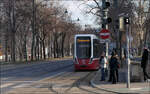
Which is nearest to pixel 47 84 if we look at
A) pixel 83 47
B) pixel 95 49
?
pixel 83 47

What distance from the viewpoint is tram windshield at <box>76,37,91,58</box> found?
3241 cm

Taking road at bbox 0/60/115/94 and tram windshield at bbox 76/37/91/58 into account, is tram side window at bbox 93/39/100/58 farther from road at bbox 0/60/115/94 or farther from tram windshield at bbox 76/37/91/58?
road at bbox 0/60/115/94

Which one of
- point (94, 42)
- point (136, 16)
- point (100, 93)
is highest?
point (136, 16)

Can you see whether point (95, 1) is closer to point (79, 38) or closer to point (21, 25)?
point (79, 38)

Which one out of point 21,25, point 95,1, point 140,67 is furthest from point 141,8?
point 140,67

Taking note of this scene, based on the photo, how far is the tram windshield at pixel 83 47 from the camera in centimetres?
3241

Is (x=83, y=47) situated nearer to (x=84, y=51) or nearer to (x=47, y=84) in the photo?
(x=84, y=51)

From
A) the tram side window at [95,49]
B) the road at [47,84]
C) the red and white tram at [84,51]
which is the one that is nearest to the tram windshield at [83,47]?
the red and white tram at [84,51]

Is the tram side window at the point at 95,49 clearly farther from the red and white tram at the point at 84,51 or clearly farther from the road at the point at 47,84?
the road at the point at 47,84

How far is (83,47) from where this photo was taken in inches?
1280

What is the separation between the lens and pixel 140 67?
21000 millimetres

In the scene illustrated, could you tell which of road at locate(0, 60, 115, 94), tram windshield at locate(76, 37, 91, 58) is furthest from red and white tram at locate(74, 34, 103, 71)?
road at locate(0, 60, 115, 94)

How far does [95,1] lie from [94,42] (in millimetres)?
19750

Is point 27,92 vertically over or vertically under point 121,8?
under
